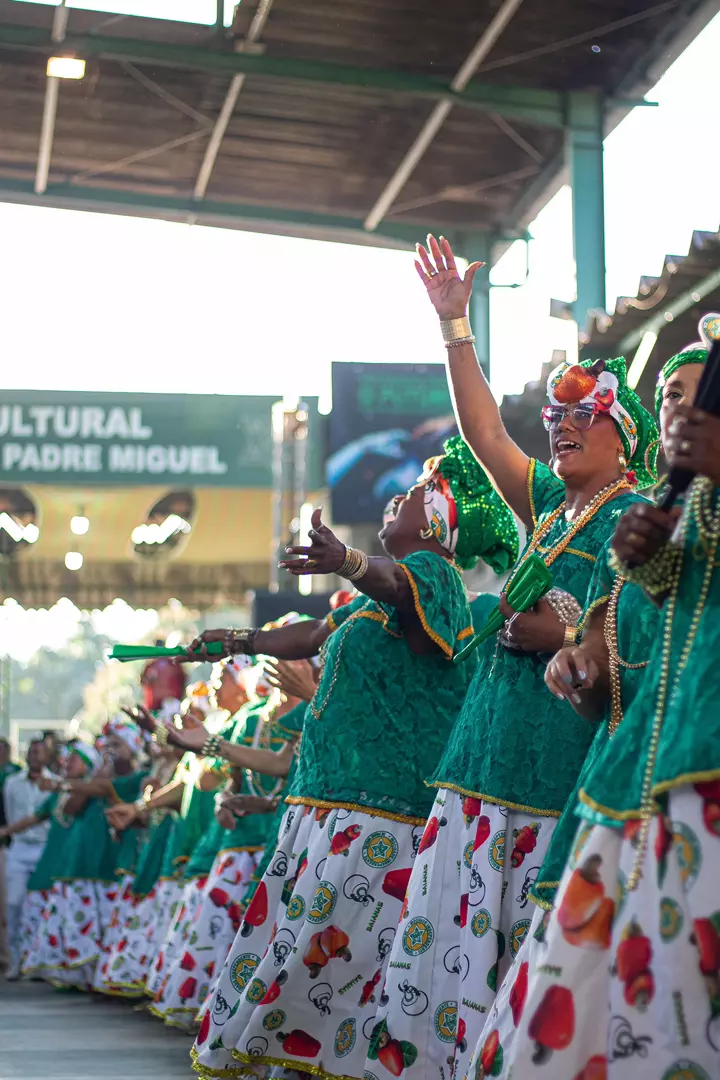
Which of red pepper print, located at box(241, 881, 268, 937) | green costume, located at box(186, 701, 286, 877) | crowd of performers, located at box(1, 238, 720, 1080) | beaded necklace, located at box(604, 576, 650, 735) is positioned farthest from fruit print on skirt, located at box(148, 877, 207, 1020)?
beaded necklace, located at box(604, 576, 650, 735)

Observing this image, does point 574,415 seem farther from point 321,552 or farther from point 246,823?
point 246,823

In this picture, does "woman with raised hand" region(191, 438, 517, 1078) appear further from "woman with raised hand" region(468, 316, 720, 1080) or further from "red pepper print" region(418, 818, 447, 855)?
"woman with raised hand" region(468, 316, 720, 1080)

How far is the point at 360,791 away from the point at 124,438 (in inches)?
449

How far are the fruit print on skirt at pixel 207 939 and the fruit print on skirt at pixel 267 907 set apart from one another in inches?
98.7

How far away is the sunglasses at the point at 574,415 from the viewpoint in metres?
3.89

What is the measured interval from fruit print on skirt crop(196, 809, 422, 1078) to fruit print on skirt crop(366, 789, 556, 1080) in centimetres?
69

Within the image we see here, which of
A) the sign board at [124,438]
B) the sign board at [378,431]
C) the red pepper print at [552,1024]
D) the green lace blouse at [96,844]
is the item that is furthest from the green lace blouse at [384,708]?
the sign board at [124,438]

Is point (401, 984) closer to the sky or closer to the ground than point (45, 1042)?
closer to the sky

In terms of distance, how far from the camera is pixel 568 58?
41.5 ft

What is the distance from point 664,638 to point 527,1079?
30.4 inches

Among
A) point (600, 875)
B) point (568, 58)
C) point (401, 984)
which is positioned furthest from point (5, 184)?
point (600, 875)

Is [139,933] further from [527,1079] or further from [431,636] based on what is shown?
[527,1079]

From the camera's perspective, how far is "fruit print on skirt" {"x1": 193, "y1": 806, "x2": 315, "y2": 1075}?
4.77 m

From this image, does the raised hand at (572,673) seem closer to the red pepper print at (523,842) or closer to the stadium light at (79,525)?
the red pepper print at (523,842)
